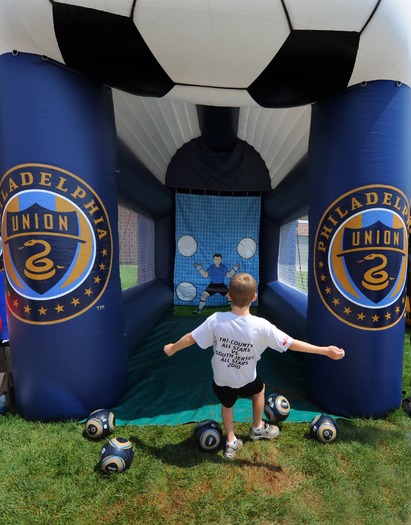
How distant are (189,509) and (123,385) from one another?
3.24ft

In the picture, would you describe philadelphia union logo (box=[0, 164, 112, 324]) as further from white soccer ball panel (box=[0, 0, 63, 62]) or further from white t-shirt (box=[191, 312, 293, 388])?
white t-shirt (box=[191, 312, 293, 388])

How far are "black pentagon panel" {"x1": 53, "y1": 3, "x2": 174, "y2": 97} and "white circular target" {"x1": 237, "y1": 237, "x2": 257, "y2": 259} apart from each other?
3173 millimetres

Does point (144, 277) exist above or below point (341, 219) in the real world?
below

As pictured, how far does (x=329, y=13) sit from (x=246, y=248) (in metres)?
3.47

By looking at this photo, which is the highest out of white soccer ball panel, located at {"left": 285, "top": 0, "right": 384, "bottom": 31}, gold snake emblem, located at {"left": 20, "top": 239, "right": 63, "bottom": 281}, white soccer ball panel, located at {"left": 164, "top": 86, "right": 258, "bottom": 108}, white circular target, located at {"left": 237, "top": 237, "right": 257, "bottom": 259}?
white soccer ball panel, located at {"left": 285, "top": 0, "right": 384, "bottom": 31}

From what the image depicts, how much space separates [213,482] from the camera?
1478 mm

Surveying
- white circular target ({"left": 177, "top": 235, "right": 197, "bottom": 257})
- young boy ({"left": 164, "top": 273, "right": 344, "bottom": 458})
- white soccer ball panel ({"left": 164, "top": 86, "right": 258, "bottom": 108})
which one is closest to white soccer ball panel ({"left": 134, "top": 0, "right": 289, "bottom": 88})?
white soccer ball panel ({"left": 164, "top": 86, "right": 258, "bottom": 108})

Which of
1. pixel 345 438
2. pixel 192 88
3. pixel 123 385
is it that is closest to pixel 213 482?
pixel 345 438

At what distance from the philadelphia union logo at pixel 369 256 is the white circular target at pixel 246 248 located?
293 centimetres

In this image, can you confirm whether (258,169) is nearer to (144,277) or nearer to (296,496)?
(144,277)

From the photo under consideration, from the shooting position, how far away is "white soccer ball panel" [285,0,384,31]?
1.53 meters

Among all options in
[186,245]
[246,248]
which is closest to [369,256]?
[246,248]

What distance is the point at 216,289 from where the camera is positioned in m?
4.89

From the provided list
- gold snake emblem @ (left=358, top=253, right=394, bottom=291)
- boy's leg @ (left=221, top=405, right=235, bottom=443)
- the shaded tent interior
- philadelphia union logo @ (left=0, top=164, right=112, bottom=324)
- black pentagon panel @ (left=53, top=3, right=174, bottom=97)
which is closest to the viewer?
black pentagon panel @ (left=53, top=3, right=174, bottom=97)
